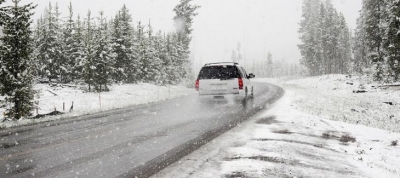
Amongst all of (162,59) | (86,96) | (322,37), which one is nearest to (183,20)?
(162,59)

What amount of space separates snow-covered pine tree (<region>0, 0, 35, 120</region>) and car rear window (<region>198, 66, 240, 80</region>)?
9537 mm

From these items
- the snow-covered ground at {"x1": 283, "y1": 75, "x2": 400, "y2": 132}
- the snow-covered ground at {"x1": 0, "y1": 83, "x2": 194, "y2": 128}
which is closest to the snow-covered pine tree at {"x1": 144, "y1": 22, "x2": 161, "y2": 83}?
the snow-covered ground at {"x1": 0, "y1": 83, "x2": 194, "y2": 128}

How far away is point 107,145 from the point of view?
688 cm

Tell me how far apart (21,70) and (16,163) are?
1289 cm

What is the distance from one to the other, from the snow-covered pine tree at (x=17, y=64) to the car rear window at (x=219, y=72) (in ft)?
31.3

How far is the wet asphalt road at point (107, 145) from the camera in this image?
521 centimetres

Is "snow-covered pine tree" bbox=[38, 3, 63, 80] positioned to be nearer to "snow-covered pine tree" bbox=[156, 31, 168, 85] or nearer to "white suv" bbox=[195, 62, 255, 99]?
"snow-covered pine tree" bbox=[156, 31, 168, 85]

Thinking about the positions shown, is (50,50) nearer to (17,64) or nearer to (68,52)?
(68,52)

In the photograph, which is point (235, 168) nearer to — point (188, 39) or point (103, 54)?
point (103, 54)

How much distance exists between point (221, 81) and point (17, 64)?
1105 centimetres

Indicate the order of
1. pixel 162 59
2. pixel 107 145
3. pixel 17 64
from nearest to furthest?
pixel 107 145 < pixel 17 64 < pixel 162 59

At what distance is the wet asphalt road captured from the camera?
17.1ft

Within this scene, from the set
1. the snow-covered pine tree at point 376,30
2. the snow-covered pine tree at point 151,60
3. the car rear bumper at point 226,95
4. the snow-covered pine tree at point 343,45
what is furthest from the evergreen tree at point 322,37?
the car rear bumper at point 226,95

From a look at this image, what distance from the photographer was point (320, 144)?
23.6ft
